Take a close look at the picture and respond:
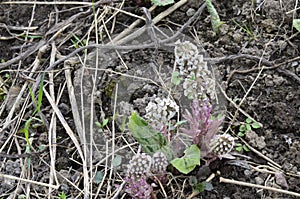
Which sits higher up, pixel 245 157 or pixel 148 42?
pixel 148 42

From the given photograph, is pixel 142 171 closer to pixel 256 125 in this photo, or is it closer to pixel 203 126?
pixel 203 126

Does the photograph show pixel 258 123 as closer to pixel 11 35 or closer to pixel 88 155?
pixel 88 155

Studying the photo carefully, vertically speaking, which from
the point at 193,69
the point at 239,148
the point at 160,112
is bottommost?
the point at 239,148

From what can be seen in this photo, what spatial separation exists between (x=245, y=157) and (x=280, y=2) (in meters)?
0.69

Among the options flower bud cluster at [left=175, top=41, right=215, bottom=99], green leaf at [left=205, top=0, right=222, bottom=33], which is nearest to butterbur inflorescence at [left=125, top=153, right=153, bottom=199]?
flower bud cluster at [left=175, top=41, right=215, bottom=99]

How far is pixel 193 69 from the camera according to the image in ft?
5.09

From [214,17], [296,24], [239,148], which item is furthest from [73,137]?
[296,24]

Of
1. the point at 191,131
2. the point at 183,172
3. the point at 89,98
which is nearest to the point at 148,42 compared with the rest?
the point at 89,98

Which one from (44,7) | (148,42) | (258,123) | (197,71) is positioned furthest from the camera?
(44,7)

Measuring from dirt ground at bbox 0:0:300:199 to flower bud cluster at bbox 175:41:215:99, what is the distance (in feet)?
0.82

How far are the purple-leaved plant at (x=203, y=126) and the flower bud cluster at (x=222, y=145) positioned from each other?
0.02 metres

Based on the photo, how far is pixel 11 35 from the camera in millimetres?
2178

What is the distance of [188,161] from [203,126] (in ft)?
0.40

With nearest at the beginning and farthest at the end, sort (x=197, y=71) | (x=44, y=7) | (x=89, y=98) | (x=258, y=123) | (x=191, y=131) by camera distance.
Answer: (x=197, y=71) → (x=191, y=131) → (x=258, y=123) → (x=89, y=98) → (x=44, y=7)
